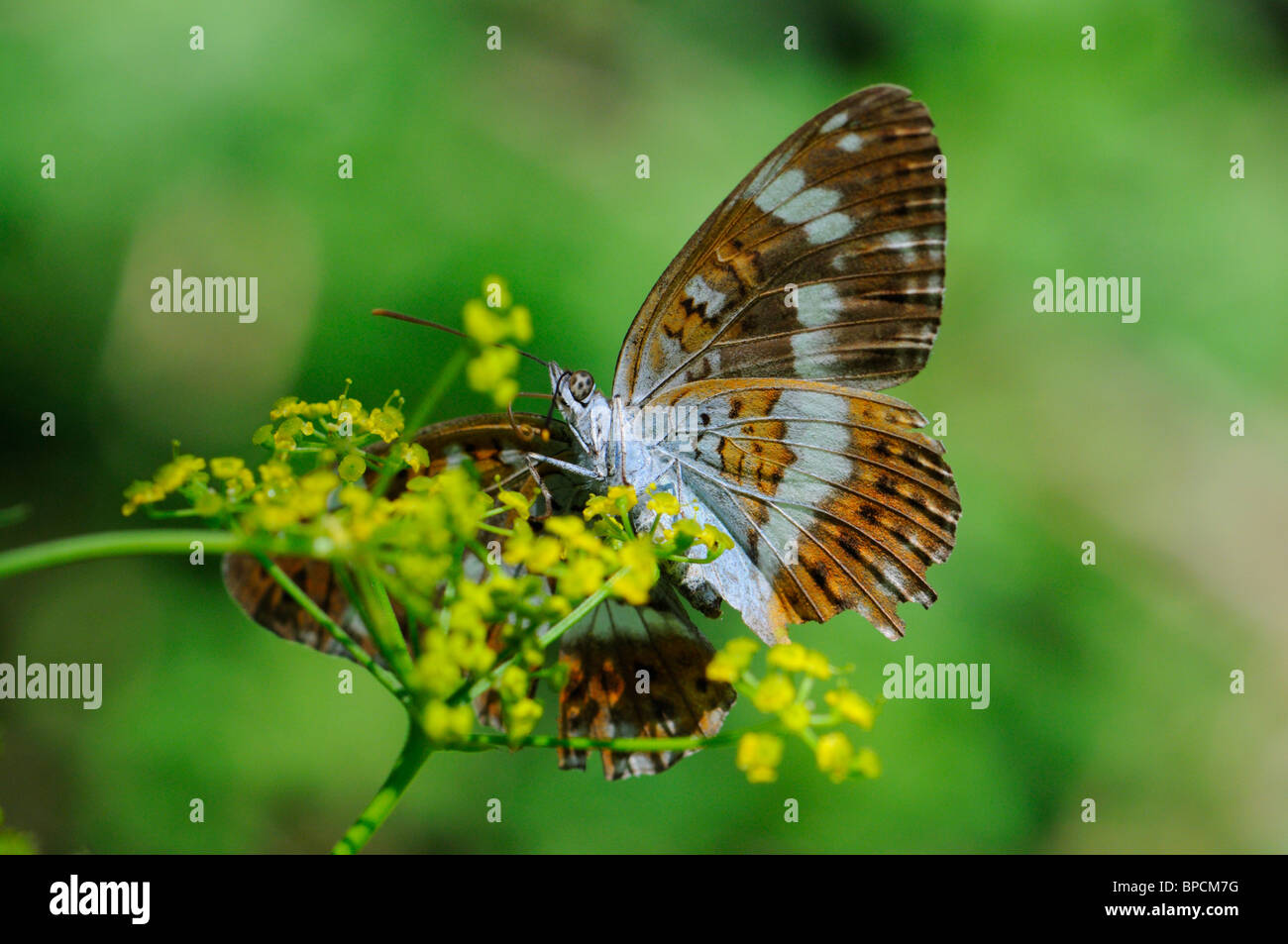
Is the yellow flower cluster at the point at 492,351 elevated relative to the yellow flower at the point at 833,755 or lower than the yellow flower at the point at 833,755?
elevated

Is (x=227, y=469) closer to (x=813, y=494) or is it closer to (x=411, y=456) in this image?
(x=411, y=456)

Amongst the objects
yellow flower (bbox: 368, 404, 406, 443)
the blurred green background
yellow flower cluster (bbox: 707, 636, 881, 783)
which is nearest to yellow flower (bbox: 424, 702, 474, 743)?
yellow flower cluster (bbox: 707, 636, 881, 783)

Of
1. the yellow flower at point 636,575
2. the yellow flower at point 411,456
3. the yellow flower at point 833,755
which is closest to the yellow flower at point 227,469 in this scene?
the yellow flower at point 411,456

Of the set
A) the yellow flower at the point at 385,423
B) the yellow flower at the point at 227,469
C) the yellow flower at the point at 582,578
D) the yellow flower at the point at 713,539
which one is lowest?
the yellow flower at the point at 582,578

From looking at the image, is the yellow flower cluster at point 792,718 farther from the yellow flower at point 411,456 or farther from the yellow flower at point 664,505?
the yellow flower at point 411,456

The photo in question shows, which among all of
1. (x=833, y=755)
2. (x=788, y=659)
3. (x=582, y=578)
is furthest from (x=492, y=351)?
(x=833, y=755)

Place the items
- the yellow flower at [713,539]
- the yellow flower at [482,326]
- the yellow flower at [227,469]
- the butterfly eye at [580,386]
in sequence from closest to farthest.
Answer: the yellow flower at [482,326]
the yellow flower at [227,469]
the yellow flower at [713,539]
the butterfly eye at [580,386]

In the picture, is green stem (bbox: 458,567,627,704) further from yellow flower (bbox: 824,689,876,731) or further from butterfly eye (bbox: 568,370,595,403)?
butterfly eye (bbox: 568,370,595,403)

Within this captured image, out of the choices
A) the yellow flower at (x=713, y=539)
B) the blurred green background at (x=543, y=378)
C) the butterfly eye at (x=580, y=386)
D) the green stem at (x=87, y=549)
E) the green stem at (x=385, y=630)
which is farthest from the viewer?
the blurred green background at (x=543, y=378)
